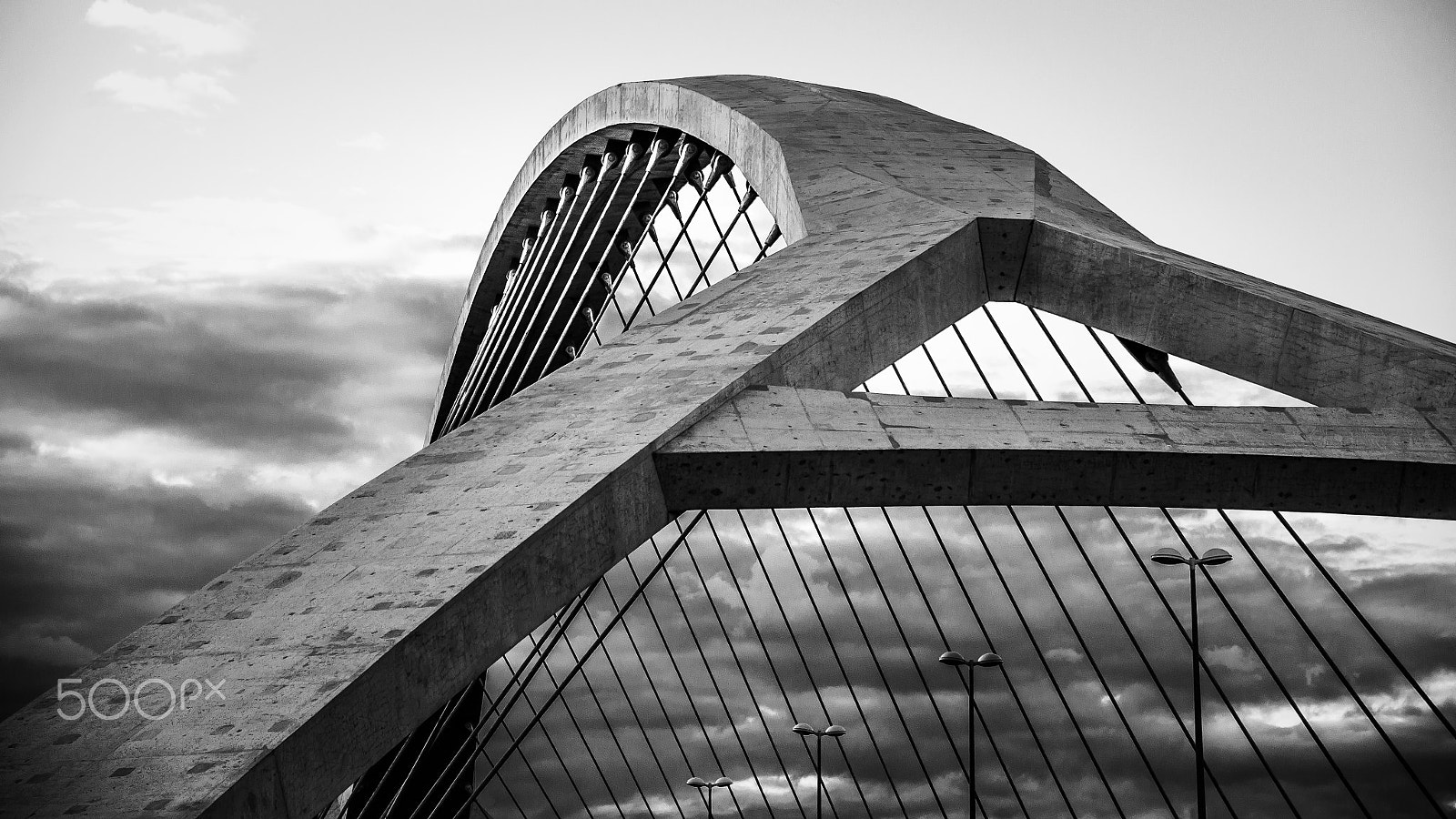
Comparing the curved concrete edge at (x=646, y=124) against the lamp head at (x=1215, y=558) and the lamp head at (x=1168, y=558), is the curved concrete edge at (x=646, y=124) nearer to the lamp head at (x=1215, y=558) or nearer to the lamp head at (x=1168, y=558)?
the lamp head at (x=1168, y=558)

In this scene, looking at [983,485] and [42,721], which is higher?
[983,485]

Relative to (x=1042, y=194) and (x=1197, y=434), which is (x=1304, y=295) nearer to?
(x=1042, y=194)

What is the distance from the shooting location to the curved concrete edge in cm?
1805

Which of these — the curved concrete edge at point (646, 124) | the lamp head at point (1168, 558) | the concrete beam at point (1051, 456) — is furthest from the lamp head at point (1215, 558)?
the concrete beam at point (1051, 456)

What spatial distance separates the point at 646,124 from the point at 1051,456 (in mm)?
15780

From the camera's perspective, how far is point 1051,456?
10.2 meters

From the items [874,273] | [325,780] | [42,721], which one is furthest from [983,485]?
[42,721]

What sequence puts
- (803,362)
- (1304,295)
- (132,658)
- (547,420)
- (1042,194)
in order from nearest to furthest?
1. (132,658)
2. (547,420)
3. (803,362)
4. (1304,295)
5. (1042,194)

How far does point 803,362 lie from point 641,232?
16.5 meters

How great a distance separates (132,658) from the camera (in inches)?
304

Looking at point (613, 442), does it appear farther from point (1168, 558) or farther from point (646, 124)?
point (646, 124)

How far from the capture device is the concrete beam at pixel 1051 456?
9781mm

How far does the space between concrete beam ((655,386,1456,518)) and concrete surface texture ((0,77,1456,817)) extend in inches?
2.7

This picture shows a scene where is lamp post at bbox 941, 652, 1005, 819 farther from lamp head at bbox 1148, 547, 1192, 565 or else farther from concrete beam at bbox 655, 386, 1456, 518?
concrete beam at bbox 655, 386, 1456, 518
